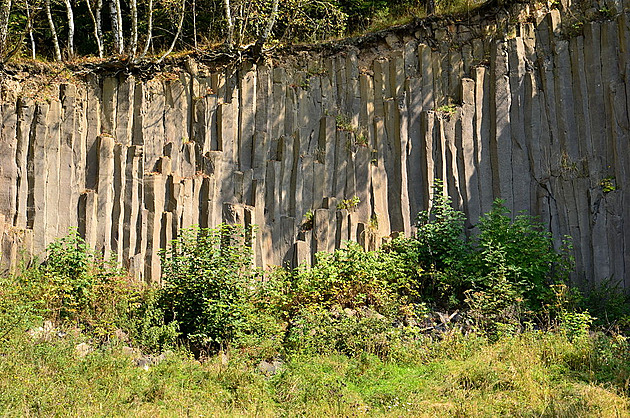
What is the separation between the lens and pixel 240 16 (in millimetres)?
16250

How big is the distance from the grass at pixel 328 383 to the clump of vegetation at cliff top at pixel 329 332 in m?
0.03

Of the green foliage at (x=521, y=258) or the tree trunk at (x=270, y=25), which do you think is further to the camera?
the tree trunk at (x=270, y=25)

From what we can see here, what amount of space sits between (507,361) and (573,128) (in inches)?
252

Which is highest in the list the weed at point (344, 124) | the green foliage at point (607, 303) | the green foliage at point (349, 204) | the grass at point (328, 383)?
the weed at point (344, 124)

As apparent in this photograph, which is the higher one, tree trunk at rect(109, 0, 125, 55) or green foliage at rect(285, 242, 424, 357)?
tree trunk at rect(109, 0, 125, 55)

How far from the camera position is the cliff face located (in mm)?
13445

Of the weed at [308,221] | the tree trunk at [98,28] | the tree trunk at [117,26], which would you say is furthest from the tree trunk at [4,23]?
the weed at [308,221]

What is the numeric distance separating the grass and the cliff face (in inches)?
143

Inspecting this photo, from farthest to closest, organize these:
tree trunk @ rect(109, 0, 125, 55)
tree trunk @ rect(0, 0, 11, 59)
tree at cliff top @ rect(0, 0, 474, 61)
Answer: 1. tree trunk @ rect(109, 0, 125, 55)
2. tree at cliff top @ rect(0, 0, 474, 61)
3. tree trunk @ rect(0, 0, 11, 59)

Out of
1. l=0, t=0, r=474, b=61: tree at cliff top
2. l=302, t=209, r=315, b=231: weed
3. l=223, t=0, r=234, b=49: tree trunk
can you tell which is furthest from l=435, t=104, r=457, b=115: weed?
l=223, t=0, r=234, b=49: tree trunk

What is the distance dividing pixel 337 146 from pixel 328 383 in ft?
21.9

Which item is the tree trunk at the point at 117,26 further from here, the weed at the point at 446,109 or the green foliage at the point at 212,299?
the weed at the point at 446,109

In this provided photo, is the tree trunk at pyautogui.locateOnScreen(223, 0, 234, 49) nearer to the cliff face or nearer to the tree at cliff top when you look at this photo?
the tree at cliff top

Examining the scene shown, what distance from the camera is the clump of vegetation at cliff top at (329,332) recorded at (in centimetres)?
897
